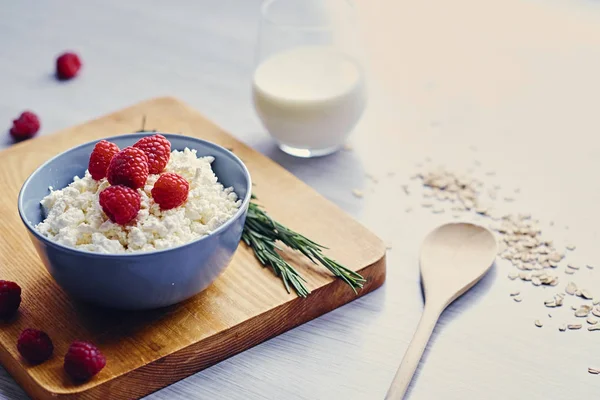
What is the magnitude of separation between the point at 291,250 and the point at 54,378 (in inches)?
18.1

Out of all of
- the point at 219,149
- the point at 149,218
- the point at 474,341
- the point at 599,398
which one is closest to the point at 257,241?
the point at 219,149

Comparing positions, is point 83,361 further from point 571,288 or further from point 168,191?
point 571,288

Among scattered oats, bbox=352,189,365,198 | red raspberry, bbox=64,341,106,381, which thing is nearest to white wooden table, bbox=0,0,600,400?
scattered oats, bbox=352,189,365,198

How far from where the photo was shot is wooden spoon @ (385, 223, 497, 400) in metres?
1.25

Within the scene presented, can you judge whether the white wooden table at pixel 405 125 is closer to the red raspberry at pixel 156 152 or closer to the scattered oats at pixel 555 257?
the scattered oats at pixel 555 257

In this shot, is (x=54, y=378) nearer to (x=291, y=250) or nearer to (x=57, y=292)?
(x=57, y=292)

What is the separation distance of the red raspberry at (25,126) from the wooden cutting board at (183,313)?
24cm

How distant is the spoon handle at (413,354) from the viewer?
112cm

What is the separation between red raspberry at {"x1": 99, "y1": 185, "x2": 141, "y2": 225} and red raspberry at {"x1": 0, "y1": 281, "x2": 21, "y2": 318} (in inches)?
8.1

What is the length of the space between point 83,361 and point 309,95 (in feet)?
2.55

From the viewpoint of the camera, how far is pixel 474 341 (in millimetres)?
1256

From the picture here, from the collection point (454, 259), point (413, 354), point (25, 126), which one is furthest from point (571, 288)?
point (25, 126)

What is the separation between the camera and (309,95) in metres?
1.64

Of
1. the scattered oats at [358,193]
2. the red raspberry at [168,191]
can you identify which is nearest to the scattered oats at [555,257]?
the scattered oats at [358,193]
